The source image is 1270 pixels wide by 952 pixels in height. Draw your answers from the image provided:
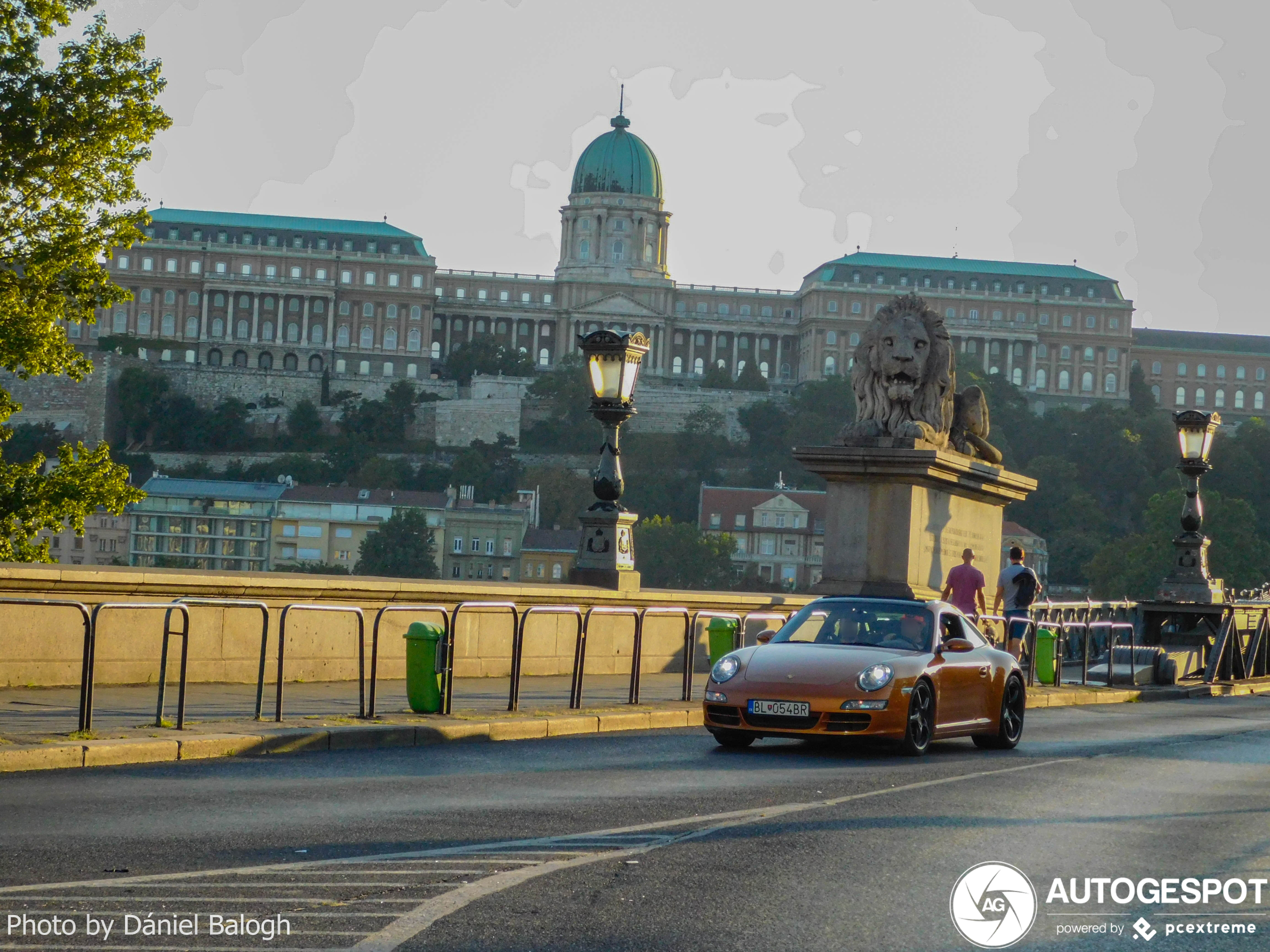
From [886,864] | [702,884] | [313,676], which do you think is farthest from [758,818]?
[313,676]

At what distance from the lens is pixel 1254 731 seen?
1925 centimetres

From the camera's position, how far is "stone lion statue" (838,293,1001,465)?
21.5m

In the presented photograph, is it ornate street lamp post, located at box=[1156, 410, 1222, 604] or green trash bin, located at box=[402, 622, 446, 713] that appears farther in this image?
ornate street lamp post, located at box=[1156, 410, 1222, 604]

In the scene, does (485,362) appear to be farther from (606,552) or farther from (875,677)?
(875,677)

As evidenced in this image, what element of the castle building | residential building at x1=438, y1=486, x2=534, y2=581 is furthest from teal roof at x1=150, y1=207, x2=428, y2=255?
residential building at x1=438, y1=486, x2=534, y2=581

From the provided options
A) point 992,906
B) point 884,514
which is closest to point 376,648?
point 884,514

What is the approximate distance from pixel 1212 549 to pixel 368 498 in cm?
6828

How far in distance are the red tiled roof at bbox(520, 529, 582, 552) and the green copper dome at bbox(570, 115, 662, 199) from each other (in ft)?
163

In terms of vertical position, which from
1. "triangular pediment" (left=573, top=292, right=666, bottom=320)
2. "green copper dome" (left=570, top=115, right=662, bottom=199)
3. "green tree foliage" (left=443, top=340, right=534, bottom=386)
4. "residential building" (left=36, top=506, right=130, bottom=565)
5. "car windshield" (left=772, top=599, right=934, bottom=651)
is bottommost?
"residential building" (left=36, top=506, right=130, bottom=565)

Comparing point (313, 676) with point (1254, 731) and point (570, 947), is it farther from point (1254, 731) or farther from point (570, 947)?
point (570, 947)

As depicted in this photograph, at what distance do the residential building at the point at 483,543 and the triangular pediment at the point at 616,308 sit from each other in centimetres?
3798

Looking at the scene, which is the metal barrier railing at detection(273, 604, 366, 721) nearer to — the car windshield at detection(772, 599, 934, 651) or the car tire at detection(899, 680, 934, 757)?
Answer: the car windshield at detection(772, 599, 934, 651)

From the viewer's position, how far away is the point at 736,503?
151750 mm

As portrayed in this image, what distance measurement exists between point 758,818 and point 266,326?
176 m
